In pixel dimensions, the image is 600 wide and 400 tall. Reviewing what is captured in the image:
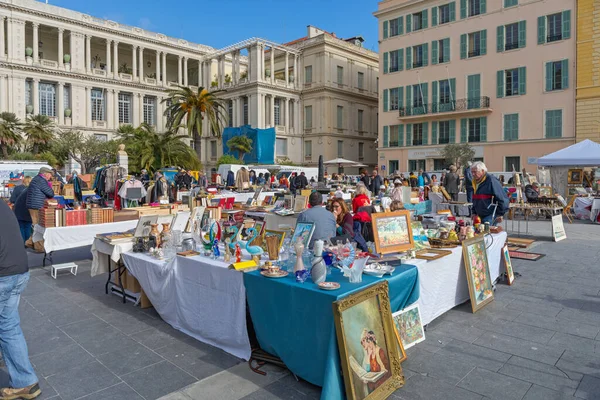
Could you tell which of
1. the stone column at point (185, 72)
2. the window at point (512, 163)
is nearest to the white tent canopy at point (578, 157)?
the window at point (512, 163)

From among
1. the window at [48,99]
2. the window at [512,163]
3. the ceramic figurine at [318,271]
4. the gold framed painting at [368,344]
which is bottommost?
the gold framed painting at [368,344]

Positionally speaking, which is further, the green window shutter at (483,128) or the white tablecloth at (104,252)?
the green window shutter at (483,128)

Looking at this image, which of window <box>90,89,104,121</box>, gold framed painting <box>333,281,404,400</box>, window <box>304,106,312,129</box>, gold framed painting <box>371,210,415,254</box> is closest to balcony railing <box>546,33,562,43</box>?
window <box>304,106,312,129</box>

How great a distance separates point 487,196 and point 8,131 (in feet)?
111

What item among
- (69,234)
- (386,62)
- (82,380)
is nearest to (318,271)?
(82,380)

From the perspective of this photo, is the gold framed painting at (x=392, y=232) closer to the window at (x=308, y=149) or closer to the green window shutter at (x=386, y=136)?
the green window shutter at (x=386, y=136)

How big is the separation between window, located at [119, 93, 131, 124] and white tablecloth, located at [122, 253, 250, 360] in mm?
42305

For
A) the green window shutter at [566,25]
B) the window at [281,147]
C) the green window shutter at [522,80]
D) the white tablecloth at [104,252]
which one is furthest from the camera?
the window at [281,147]

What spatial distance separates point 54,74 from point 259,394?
141 ft

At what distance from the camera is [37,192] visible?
7707 millimetres

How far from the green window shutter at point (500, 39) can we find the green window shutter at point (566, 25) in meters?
3.53

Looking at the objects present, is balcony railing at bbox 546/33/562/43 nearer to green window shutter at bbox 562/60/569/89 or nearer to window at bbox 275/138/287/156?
green window shutter at bbox 562/60/569/89

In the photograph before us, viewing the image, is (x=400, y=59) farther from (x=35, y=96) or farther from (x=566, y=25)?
(x=35, y=96)

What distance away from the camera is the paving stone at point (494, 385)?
3.10 m
